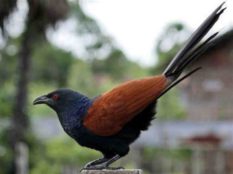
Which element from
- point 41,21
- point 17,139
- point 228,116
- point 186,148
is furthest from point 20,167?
point 228,116

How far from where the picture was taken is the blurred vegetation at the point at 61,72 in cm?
1653

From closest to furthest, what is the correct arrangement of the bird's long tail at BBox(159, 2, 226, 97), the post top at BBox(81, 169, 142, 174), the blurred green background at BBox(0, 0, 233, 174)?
the post top at BBox(81, 169, 142, 174)
the bird's long tail at BBox(159, 2, 226, 97)
the blurred green background at BBox(0, 0, 233, 174)

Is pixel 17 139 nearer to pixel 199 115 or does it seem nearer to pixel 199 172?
pixel 199 172

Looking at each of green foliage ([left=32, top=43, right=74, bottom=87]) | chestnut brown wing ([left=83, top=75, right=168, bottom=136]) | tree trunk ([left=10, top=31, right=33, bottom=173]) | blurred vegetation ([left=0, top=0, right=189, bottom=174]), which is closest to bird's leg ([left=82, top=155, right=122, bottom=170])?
chestnut brown wing ([left=83, top=75, right=168, bottom=136])

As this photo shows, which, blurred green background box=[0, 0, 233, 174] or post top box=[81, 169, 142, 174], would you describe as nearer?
post top box=[81, 169, 142, 174]

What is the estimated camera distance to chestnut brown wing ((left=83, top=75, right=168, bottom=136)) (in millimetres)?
3387

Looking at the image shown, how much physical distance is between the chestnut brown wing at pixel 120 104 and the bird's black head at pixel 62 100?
72 mm

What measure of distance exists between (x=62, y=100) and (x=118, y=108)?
263 millimetres

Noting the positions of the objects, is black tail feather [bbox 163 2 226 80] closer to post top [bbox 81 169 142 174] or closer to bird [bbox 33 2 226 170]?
bird [bbox 33 2 226 170]

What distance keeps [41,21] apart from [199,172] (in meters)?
13.6

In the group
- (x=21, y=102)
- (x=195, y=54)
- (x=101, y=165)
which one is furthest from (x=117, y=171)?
(x=21, y=102)

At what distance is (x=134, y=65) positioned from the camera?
154 feet

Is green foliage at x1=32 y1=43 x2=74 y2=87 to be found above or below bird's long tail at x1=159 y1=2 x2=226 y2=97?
above

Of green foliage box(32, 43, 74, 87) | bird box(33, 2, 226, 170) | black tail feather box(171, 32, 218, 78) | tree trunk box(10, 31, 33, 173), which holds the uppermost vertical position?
green foliage box(32, 43, 74, 87)
